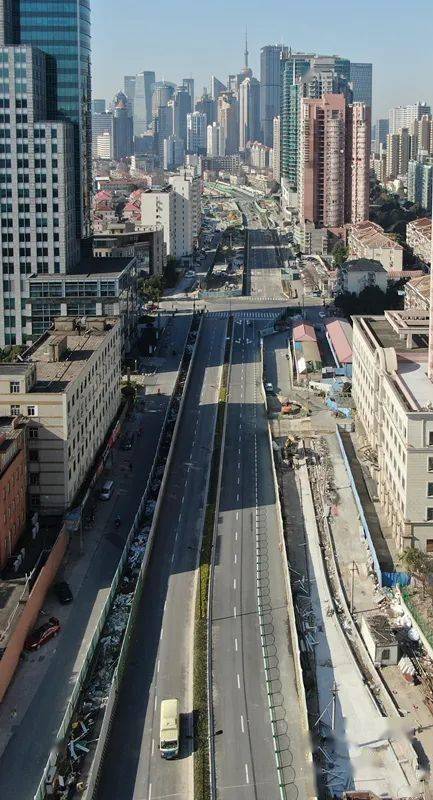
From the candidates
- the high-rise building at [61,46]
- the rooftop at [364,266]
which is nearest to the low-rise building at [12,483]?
the high-rise building at [61,46]

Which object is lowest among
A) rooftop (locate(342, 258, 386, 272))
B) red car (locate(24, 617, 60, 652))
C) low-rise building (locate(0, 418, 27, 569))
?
red car (locate(24, 617, 60, 652))

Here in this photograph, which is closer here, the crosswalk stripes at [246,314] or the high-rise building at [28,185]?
the high-rise building at [28,185]

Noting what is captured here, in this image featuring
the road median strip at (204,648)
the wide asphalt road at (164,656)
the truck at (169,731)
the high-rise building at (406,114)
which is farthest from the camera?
the high-rise building at (406,114)

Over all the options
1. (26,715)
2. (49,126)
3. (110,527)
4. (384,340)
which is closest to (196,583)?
(110,527)

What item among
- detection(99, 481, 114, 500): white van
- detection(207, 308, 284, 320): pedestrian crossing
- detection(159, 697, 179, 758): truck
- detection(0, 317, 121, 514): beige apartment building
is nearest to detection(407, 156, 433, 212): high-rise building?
detection(207, 308, 284, 320): pedestrian crossing

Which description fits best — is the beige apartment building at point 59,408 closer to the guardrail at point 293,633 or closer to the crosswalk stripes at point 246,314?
the guardrail at point 293,633

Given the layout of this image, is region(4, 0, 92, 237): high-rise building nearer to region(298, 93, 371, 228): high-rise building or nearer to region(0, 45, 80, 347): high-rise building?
region(0, 45, 80, 347): high-rise building

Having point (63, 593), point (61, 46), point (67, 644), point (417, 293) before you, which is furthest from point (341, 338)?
point (67, 644)
